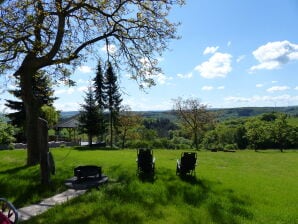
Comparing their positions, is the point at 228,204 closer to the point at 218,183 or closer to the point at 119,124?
the point at 218,183

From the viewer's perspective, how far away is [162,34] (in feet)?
58.9

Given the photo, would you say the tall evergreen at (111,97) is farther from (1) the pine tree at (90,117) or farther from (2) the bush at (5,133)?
(2) the bush at (5,133)

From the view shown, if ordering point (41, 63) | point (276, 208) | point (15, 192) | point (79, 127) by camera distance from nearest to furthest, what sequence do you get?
point (276, 208), point (15, 192), point (41, 63), point (79, 127)

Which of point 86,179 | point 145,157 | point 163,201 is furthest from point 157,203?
point 145,157

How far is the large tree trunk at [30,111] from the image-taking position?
16.8 metres

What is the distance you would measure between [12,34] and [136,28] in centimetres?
572

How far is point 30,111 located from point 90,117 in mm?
28894

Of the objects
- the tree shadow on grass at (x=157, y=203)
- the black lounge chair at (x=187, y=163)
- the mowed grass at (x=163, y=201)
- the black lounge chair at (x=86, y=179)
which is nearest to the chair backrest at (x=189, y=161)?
the black lounge chair at (x=187, y=163)

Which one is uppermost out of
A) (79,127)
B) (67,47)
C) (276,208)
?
(67,47)

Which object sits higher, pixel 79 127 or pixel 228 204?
pixel 79 127

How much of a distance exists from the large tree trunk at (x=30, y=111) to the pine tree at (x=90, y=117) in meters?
28.7

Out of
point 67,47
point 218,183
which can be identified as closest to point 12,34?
point 67,47

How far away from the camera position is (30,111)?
55.6 ft

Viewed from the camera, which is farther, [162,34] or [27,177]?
[162,34]
